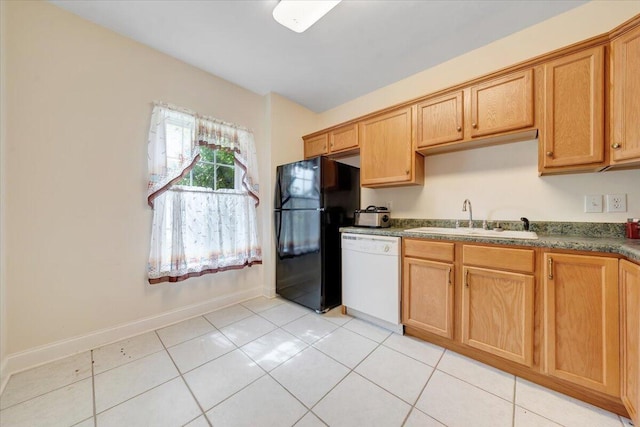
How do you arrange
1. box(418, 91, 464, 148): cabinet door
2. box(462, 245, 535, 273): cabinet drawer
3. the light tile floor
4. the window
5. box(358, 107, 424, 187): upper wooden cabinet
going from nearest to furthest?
the light tile floor
box(462, 245, 535, 273): cabinet drawer
box(418, 91, 464, 148): cabinet door
box(358, 107, 424, 187): upper wooden cabinet
the window

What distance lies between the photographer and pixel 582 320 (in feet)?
4.10

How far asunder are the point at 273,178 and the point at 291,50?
1.34 metres

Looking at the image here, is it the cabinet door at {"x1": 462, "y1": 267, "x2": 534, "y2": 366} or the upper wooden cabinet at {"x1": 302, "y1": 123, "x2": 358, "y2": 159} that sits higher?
the upper wooden cabinet at {"x1": 302, "y1": 123, "x2": 358, "y2": 159}

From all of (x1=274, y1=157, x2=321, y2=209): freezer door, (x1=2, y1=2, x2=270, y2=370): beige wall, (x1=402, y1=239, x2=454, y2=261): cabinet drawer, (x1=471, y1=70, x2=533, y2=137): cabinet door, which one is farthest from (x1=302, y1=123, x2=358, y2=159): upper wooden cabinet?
(x1=2, y1=2, x2=270, y2=370): beige wall

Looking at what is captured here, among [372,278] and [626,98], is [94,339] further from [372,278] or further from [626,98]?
[626,98]

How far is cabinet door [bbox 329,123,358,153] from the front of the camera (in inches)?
104

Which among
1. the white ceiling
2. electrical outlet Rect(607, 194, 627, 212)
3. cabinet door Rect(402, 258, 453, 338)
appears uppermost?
the white ceiling

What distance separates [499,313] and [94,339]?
9.84 ft

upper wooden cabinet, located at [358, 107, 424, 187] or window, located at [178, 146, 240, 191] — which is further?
window, located at [178, 146, 240, 191]

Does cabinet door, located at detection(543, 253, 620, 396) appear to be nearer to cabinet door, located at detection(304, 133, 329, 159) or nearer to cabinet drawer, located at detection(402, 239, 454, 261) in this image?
cabinet drawer, located at detection(402, 239, 454, 261)

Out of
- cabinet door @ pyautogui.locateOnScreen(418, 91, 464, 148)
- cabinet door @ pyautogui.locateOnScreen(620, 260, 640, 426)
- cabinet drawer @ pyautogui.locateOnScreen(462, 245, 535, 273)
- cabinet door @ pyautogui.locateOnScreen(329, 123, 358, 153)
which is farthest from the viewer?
cabinet door @ pyautogui.locateOnScreen(329, 123, 358, 153)

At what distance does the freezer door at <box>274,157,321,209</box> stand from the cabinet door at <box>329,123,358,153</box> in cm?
56

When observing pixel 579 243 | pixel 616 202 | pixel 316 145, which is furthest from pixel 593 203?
pixel 316 145

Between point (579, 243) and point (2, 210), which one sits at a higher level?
point (2, 210)
